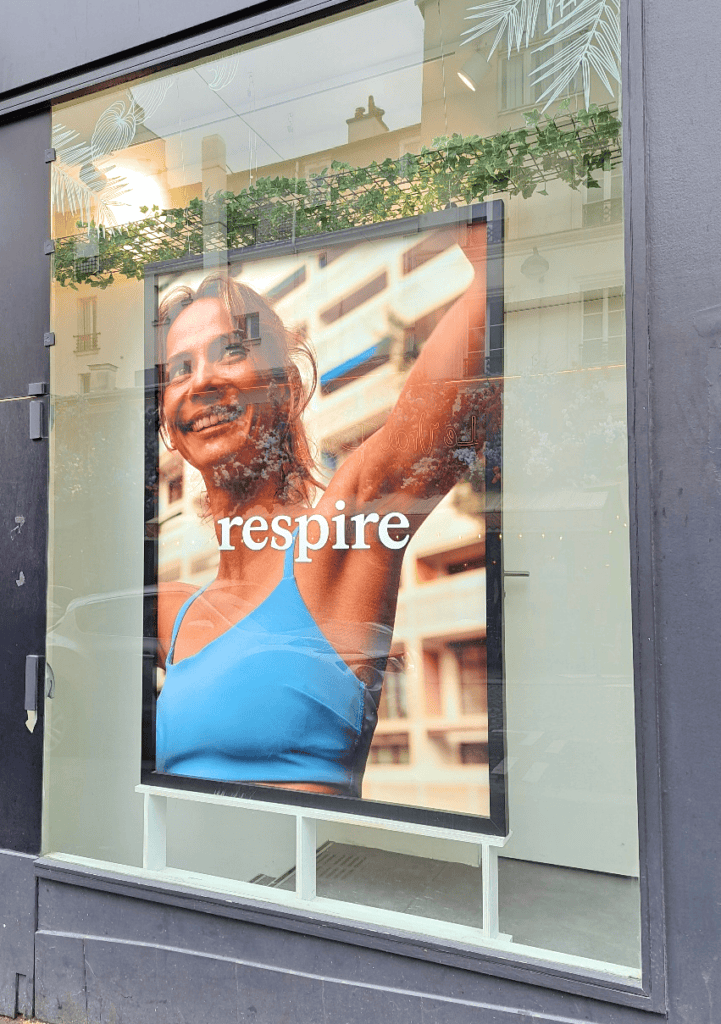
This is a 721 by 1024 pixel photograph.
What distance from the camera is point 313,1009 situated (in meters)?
3.03

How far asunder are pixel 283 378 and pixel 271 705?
1.38 m

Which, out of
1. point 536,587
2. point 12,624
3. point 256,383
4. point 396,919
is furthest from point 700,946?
point 12,624

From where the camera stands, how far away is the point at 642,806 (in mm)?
2668

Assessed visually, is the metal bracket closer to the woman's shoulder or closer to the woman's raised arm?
the woman's shoulder

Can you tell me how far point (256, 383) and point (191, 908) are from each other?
2212mm

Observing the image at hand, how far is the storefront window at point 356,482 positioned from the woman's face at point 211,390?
1 centimetres

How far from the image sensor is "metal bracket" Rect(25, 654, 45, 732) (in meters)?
3.73

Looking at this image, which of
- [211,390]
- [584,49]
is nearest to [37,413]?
[211,390]

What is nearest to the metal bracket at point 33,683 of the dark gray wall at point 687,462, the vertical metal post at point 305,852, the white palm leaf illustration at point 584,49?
the vertical metal post at point 305,852

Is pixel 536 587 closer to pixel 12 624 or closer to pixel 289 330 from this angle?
pixel 289 330

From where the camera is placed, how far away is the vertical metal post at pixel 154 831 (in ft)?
11.6

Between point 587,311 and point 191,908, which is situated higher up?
point 587,311

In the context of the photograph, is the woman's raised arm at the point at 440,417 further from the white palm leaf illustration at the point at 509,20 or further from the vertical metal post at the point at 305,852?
the vertical metal post at the point at 305,852

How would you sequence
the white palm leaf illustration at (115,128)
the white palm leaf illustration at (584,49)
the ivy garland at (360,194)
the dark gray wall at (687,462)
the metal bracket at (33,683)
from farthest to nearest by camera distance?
the white palm leaf illustration at (115,128) < the metal bracket at (33,683) < the ivy garland at (360,194) < the white palm leaf illustration at (584,49) < the dark gray wall at (687,462)
